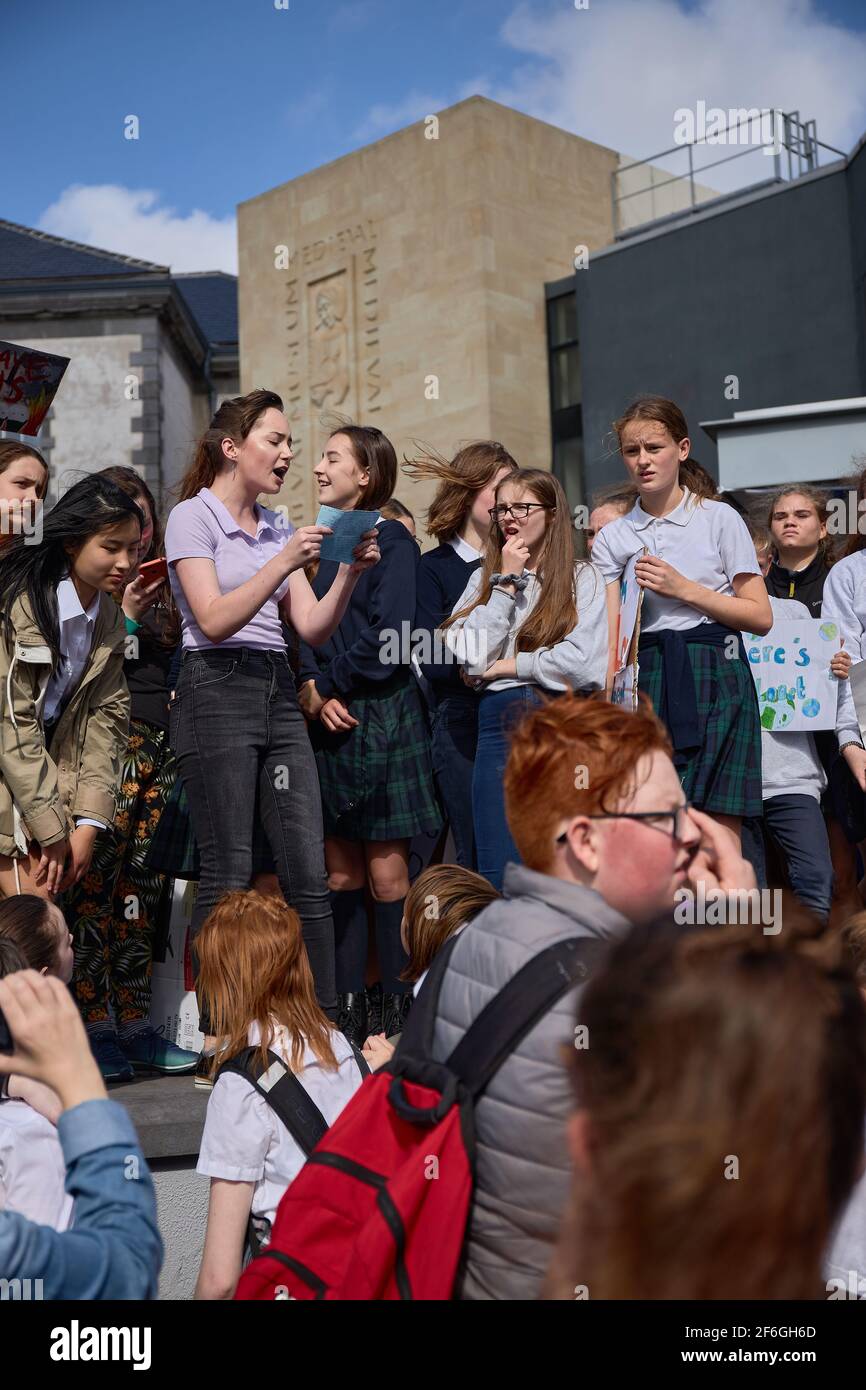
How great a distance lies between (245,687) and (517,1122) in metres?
2.62

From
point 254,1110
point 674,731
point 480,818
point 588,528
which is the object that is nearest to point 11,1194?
point 254,1110

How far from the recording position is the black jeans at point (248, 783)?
430 centimetres

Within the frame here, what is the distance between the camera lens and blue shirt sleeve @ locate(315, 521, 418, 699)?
4980mm

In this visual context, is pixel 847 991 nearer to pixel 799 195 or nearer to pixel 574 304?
pixel 799 195

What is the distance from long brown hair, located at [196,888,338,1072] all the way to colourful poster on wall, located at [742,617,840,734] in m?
2.76

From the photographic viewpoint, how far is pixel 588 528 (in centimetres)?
604

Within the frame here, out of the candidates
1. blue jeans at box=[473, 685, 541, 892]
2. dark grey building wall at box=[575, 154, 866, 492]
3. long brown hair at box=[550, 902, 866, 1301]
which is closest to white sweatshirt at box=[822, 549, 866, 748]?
blue jeans at box=[473, 685, 541, 892]

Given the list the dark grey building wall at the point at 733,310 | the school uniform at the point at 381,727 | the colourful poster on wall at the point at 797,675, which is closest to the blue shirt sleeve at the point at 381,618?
the school uniform at the point at 381,727

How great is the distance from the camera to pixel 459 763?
16.4 feet

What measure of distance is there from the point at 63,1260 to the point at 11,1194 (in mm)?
890

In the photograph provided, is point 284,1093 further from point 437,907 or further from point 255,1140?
point 437,907

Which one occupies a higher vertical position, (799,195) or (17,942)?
(799,195)

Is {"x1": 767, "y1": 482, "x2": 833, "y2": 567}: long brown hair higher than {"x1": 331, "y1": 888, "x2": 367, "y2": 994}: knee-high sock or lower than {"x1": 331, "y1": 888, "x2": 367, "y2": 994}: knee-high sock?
higher

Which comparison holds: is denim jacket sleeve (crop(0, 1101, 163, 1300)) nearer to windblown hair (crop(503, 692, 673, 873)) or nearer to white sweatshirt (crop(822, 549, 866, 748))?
windblown hair (crop(503, 692, 673, 873))
